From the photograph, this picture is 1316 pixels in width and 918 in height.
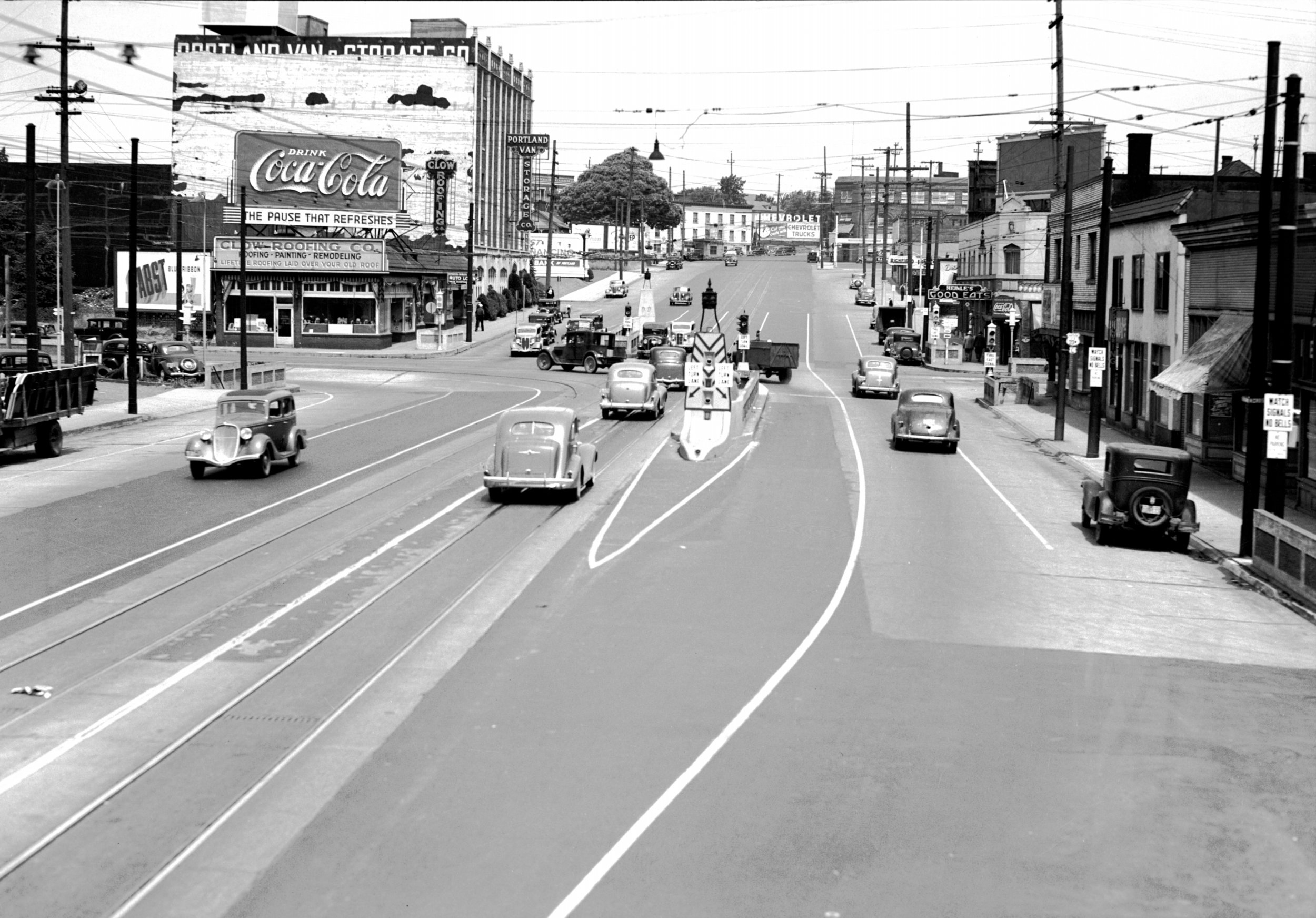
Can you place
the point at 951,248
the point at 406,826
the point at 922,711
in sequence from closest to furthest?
the point at 406,826
the point at 922,711
the point at 951,248

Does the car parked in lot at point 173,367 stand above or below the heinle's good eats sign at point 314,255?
below

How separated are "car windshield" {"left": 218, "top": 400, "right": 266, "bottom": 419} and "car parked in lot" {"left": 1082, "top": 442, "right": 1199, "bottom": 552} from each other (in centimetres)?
1854

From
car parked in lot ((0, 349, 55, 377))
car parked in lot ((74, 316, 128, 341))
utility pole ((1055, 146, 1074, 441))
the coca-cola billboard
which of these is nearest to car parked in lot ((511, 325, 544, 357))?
the coca-cola billboard

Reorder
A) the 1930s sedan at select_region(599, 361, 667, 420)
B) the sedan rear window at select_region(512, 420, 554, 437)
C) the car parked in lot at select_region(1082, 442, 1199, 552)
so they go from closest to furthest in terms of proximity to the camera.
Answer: the car parked in lot at select_region(1082, 442, 1199, 552) → the sedan rear window at select_region(512, 420, 554, 437) → the 1930s sedan at select_region(599, 361, 667, 420)

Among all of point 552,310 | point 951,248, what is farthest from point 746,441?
point 951,248

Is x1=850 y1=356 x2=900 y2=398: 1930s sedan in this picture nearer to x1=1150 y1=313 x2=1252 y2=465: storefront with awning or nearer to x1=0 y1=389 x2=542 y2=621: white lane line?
x1=1150 y1=313 x2=1252 y2=465: storefront with awning

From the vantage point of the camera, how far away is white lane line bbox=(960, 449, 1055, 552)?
88.4 feet

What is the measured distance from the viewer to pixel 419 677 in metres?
16.3

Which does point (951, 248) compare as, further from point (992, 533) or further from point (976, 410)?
point (992, 533)

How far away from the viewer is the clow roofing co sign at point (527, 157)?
11675 centimetres

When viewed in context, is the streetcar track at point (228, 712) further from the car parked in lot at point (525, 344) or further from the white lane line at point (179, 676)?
the car parked in lot at point (525, 344)

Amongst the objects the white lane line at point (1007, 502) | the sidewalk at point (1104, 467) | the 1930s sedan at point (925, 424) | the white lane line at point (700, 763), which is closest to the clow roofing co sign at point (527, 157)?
the sidewalk at point (1104, 467)

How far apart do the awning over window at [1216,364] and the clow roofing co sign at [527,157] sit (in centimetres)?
8533

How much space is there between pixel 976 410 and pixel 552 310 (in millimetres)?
47336
